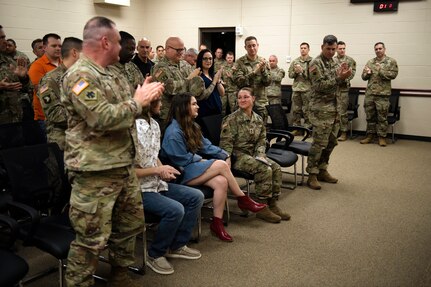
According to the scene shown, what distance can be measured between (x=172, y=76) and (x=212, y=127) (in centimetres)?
60

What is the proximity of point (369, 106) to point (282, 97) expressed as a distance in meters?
1.72

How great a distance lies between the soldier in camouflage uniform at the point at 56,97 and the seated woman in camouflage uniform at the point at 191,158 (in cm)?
78

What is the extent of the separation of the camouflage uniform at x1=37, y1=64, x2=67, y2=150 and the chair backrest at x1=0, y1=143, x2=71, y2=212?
483mm

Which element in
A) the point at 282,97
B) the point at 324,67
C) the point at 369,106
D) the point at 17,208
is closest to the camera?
the point at 17,208

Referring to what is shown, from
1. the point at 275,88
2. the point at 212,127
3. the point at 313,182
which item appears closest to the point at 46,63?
the point at 212,127

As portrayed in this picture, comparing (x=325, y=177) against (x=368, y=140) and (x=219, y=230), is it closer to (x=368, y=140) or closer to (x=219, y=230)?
(x=219, y=230)

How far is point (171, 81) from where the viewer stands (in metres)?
3.58

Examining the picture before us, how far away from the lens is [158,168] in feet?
8.23

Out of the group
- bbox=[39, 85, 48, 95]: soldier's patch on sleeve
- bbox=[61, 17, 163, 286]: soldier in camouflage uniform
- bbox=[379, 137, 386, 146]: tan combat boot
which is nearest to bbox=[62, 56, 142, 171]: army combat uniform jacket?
bbox=[61, 17, 163, 286]: soldier in camouflage uniform

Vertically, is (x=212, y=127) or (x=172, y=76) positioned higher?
(x=172, y=76)

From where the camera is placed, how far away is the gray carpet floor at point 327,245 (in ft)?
8.25

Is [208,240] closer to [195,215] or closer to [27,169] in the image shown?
[195,215]

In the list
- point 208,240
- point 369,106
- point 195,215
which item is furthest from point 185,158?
point 369,106

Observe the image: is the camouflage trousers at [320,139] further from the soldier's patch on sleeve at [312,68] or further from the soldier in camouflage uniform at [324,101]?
the soldier's patch on sleeve at [312,68]
